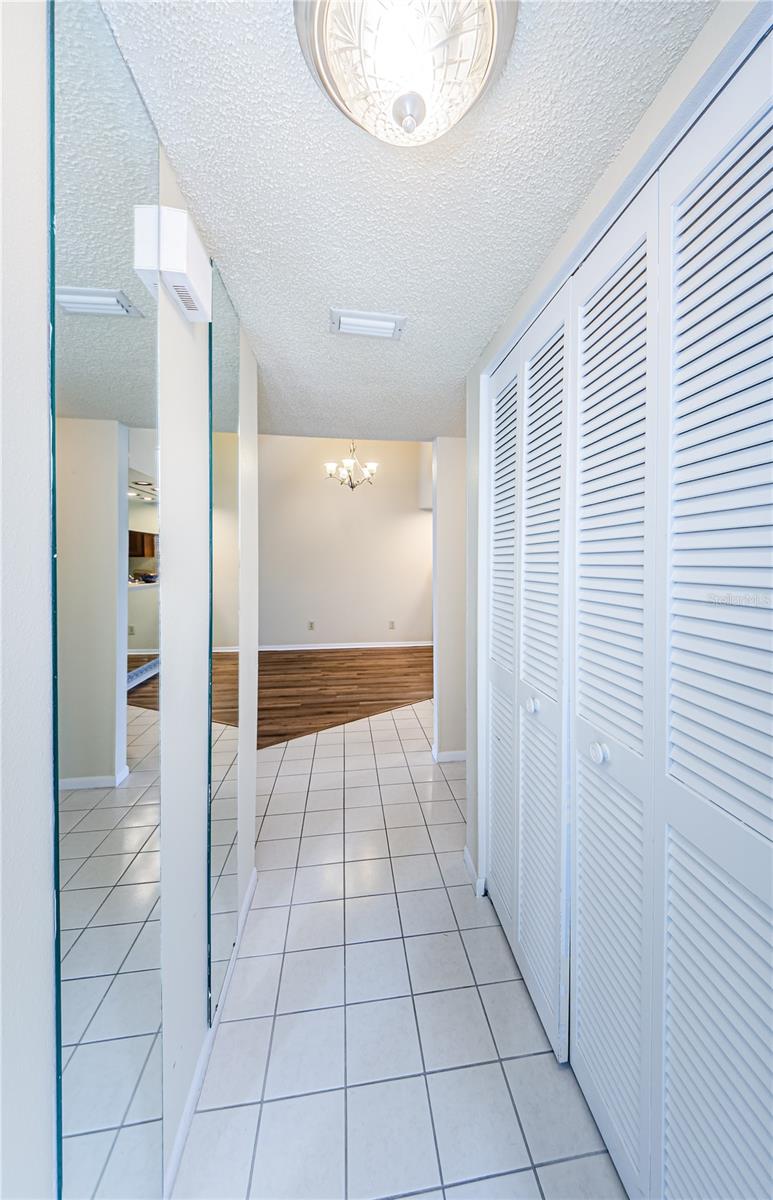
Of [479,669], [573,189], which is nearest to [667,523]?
[573,189]

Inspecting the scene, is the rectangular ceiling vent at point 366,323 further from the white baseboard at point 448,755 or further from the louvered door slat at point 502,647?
the white baseboard at point 448,755

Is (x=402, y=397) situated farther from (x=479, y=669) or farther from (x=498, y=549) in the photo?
(x=479, y=669)

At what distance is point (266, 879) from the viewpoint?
2.03 metres

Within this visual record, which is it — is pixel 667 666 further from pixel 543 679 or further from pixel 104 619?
pixel 104 619

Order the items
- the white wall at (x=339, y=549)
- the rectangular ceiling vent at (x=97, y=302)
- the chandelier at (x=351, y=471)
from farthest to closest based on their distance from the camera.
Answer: the white wall at (x=339, y=549)
the chandelier at (x=351, y=471)
the rectangular ceiling vent at (x=97, y=302)

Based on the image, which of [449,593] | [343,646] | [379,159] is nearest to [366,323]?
[379,159]

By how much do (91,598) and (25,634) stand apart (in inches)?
5.3

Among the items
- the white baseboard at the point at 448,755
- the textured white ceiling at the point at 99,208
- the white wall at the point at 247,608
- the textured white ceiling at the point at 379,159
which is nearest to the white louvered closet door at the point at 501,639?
the textured white ceiling at the point at 379,159

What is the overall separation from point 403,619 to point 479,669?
5642 millimetres

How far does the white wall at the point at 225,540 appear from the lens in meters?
1.35

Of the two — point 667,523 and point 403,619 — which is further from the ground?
point 667,523

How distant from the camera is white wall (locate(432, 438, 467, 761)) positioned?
3191 millimetres

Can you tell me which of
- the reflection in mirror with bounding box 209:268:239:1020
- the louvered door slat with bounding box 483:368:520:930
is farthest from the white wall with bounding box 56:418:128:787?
the louvered door slat with bounding box 483:368:520:930

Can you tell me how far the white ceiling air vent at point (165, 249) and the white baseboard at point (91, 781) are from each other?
0.91m
